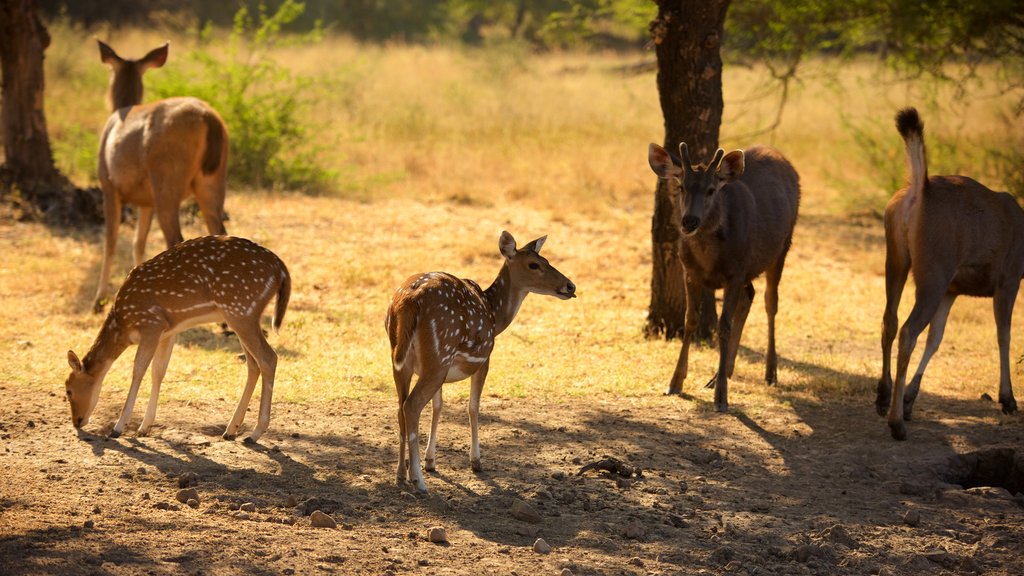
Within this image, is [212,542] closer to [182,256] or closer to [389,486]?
[389,486]

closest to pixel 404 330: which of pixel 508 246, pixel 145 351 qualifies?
pixel 508 246

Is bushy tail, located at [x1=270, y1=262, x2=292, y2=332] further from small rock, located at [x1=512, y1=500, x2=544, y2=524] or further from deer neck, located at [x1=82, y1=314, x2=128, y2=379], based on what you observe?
small rock, located at [x1=512, y1=500, x2=544, y2=524]

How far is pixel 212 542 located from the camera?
523cm

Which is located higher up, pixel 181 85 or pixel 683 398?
pixel 181 85

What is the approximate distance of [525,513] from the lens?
583 cm

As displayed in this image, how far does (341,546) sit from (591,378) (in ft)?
12.8

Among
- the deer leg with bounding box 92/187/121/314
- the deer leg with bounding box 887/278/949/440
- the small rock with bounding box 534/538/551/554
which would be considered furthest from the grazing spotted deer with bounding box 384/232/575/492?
the deer leg with bounding box 92/187/121/314

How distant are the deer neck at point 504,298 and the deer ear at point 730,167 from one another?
1889mm

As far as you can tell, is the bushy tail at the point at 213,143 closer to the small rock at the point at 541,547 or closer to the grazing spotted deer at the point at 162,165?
the grazing spotted deer at the point at 162,165

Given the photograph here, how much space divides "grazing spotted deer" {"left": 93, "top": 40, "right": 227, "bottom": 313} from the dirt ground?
8.24ft

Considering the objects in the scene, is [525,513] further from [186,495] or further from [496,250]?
[496,250]

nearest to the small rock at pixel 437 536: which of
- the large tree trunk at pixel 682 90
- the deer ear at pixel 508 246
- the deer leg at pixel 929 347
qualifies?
the deer ear at pixel 508 246

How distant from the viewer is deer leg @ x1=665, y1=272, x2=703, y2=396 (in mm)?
8461

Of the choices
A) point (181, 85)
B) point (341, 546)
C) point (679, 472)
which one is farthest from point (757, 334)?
point (181, 85)
